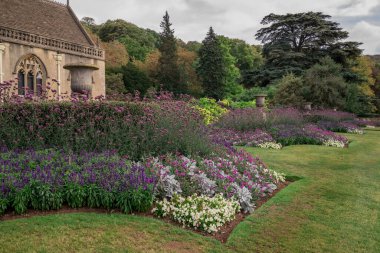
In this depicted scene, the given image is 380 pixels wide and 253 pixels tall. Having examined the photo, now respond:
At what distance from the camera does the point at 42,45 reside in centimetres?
2616

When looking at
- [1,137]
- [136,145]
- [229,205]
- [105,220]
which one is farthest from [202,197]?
[1,137]

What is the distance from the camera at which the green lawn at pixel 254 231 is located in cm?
386

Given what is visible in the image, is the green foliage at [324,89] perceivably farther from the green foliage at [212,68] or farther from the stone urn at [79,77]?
the stone urn at [79,77]

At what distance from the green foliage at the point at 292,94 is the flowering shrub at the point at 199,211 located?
2068 cm

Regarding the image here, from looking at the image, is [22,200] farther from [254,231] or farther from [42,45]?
[42,45]

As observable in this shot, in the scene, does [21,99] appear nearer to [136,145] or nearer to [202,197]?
[136,145]

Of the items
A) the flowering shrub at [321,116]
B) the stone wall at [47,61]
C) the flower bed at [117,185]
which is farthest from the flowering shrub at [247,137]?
the stone wall at [47,61]

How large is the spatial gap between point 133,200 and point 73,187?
79cm

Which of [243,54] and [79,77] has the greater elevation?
[243,54]

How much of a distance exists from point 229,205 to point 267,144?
838 centimetres

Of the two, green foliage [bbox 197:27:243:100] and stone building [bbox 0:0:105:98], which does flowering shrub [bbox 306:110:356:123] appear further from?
green foliage [bbox 197:27:243:100]

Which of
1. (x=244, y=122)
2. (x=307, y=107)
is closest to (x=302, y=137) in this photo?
(x=244, y=122)

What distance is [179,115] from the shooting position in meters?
8.09

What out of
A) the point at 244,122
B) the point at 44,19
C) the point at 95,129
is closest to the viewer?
the point at 95,129
